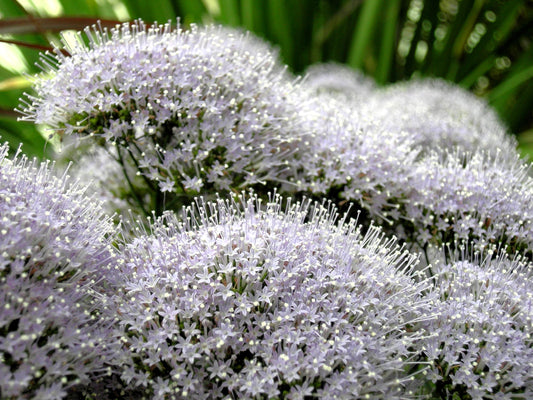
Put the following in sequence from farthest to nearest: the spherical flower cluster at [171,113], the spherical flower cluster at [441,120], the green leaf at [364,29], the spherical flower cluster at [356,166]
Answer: the green leaf at [364,29], the spherical flower cluster at [441,120], the spherical flower cluster at [356,166], the spherical flower cluster at [171,113]

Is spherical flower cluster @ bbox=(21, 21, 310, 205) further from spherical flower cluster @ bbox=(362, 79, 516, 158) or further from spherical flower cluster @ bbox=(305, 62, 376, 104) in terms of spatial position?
spherical flower cluster @ bbox=(305, 62, 376, 104)

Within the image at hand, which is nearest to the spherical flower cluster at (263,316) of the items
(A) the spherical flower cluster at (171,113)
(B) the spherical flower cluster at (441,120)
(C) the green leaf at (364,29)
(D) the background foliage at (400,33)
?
(A) the spherical flower cluster at (171,113)

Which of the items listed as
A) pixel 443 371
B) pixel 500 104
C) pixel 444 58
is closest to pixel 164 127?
pixel 443 371

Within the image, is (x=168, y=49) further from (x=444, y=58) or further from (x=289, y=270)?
(x=444, y=58)

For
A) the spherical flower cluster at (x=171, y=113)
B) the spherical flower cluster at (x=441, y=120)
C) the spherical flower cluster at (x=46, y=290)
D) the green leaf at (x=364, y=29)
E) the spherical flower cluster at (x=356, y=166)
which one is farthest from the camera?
the green leaf at (x=364, y=29)

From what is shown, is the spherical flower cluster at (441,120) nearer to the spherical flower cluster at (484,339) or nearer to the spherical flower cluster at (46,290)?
the spherical flower cluster at (484,339)
